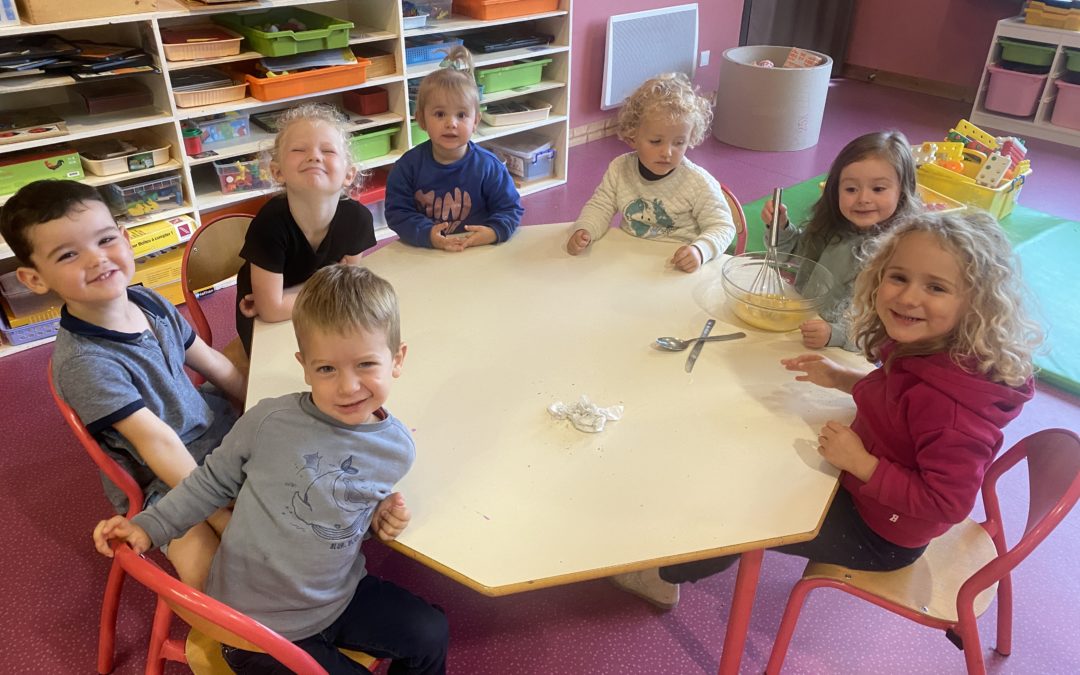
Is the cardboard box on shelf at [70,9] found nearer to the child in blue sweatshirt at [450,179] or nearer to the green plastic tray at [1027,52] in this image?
the child in blue sweatshirt at [450,179]

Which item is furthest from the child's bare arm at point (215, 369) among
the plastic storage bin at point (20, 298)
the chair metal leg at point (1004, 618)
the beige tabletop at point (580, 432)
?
the chair metal leg at point (1004, 618)

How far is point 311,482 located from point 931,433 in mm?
903

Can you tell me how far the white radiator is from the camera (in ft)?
13.9

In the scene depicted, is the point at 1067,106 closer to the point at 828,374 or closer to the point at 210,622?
the point at 828,374

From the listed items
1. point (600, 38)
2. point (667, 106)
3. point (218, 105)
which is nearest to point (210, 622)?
point (667, 106)

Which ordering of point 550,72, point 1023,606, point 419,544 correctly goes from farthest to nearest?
point 550,72 → point 1023,606 → point 419,544

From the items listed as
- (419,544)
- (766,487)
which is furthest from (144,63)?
(766,487)

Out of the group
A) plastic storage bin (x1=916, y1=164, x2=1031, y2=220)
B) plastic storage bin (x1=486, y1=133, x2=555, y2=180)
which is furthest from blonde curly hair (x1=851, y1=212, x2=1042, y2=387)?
plastic storage bin (x1=486, y1=133, x2=555, y2=180)

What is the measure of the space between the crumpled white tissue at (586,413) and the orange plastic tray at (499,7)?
251cm

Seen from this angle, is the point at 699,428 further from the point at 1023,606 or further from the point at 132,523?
the point at 1023,606

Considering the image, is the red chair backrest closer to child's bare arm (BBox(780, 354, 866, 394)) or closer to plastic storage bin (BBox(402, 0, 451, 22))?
child's bare arm (BBox(780, 354, 866, 394))

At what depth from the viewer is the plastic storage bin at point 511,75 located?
3420mm

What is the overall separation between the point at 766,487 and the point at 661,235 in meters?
0.95

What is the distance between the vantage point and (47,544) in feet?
6.00
